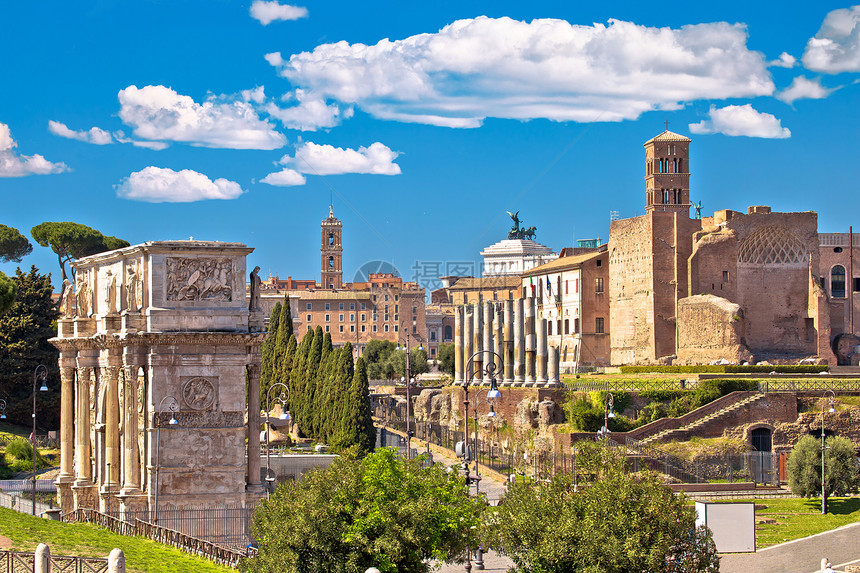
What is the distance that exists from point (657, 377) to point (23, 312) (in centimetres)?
3458

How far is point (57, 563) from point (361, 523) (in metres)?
6.02

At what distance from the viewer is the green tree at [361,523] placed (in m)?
23.2

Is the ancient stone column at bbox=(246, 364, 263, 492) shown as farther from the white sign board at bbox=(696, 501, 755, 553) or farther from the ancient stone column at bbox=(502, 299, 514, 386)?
the ancient stone column at bbox=(502, 299, 514, 386)

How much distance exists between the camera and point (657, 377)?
61.2 metres

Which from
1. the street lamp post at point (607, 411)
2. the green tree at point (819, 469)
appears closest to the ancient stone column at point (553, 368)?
the street lamp post at point (607, 411)

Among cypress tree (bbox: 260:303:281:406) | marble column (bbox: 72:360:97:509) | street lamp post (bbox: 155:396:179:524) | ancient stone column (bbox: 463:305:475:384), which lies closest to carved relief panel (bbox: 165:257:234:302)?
street lamp post (bbox: 155:396:179:524)

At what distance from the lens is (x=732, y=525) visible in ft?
106

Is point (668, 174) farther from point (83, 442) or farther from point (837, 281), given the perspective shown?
point (83, 442)

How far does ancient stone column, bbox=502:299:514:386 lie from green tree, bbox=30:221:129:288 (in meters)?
32.4

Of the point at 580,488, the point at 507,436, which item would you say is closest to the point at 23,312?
the point at 507,436

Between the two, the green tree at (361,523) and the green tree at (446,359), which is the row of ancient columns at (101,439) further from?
the green tree at (446,359)

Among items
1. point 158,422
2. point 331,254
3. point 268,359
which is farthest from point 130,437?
point 331,254

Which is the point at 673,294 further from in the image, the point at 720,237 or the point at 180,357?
the point at 180,357

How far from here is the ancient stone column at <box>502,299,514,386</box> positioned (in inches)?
2534
